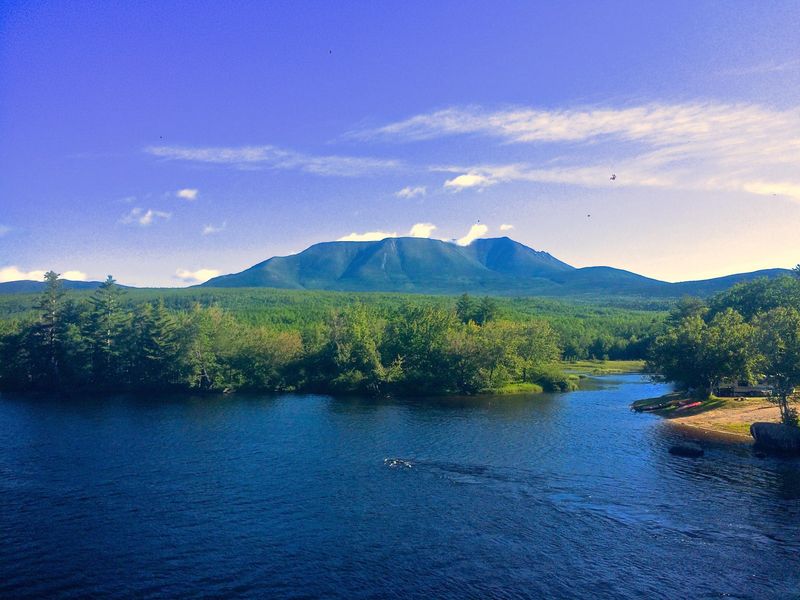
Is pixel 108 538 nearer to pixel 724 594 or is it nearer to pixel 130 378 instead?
pixel 724 594

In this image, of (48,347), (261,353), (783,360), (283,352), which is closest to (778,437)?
(783,360)

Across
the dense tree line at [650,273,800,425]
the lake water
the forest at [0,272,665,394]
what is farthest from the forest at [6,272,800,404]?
the lake water

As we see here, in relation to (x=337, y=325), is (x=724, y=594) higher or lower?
lower

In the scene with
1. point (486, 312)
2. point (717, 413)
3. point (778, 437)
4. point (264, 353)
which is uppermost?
point (486, 312)

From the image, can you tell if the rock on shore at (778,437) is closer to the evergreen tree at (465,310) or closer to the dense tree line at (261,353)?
the dense tree line at (261,353)

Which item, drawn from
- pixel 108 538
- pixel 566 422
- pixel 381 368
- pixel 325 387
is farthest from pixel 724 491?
pixel 325 387

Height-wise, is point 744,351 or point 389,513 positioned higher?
point 744,351

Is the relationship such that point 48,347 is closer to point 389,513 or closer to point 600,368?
point 389,513
